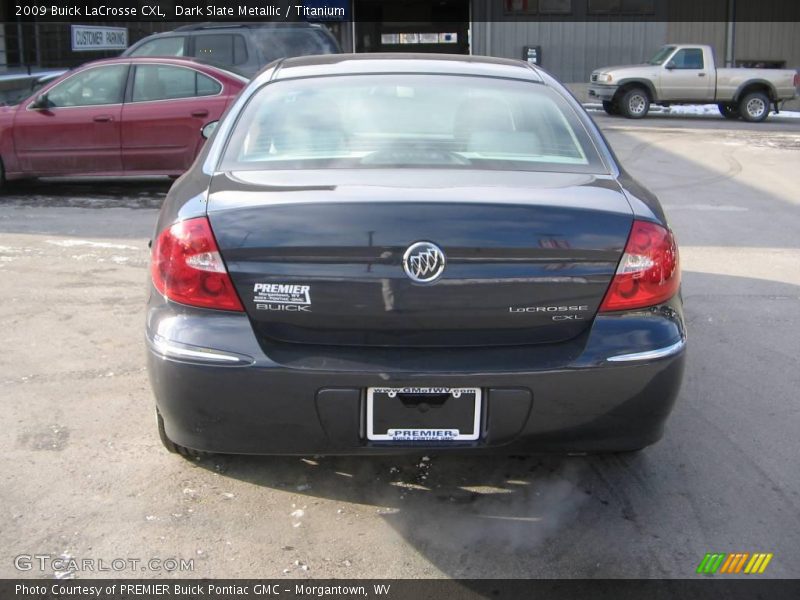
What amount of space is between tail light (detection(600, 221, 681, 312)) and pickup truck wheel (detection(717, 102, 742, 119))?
63.7 feet

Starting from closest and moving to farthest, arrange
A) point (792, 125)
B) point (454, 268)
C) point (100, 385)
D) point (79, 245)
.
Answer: point (454, 268) < point (100, 385) < point (79, 245) < point (792, 125)

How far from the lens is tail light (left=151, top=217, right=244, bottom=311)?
301 centimetres

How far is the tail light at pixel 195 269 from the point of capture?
301 centimetres

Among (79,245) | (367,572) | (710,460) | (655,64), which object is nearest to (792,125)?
(655,64)

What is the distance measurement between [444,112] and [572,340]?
130 centimetres

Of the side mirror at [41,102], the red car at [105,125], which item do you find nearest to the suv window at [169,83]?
the red car at [105,125]

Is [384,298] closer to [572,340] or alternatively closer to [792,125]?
[572,340]

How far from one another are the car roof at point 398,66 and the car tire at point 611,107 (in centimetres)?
1728

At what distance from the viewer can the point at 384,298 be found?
295 centimetres

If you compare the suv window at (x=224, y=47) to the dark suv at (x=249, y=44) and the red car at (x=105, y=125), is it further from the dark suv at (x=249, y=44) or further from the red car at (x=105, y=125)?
the red car at (x=105, y=125)

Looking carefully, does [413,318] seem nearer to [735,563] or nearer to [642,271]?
[642,271]

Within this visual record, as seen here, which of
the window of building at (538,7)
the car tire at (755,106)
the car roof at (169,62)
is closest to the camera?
the car roof at (169,62)

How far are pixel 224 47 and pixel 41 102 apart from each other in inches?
154

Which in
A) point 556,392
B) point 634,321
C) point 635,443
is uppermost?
point 634,321
